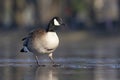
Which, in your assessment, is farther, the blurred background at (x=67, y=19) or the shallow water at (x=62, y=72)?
the blurred background at (x=67, y=19)

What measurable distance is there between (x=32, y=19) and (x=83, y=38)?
18.1 meters

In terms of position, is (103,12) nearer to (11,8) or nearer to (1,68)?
(11,8)

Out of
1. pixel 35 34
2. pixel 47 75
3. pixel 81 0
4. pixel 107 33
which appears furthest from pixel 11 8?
pixel 47 75

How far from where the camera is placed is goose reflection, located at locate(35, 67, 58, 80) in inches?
527

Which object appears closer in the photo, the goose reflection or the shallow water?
the goose reflection

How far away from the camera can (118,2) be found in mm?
50906

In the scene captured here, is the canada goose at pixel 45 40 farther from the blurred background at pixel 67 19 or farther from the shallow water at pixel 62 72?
the blurred background at pixel 67 19

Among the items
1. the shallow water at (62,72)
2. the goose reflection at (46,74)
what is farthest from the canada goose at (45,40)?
the goose reflection at (46,74)

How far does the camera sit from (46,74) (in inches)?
567

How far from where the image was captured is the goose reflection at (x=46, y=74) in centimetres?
1340

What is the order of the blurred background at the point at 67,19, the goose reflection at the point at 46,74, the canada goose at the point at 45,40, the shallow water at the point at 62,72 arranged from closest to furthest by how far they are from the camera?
1. the goose reflection at the point at 46,74
2. the shallow water at the point at 62,72
3. the canada goose at the point at 45,40
4. the blurred background at the point at 67,19

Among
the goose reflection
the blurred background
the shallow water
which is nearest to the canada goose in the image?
the shallow water

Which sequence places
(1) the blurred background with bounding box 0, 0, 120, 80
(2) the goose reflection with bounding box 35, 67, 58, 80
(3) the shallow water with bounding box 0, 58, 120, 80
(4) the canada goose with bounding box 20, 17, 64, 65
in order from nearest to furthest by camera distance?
Result: (2) the goose reflection with bounding box 35, 67, 58, 80
(3) the shallow water with bounding box 0, 58, 120, 80
(4) the canada goose with bounding box 20, 17, 64, 65
(1) the blurred background with bounding box 0, 0, 120, 80

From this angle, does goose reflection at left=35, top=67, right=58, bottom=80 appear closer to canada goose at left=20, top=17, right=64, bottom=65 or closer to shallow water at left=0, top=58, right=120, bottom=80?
shallow water at left=0, top=58, right=120, bottom=80
